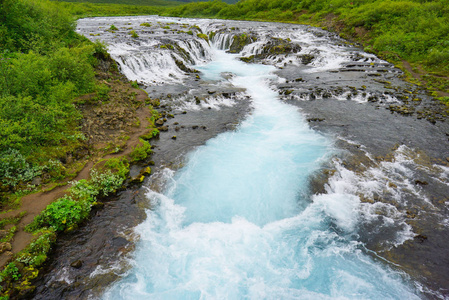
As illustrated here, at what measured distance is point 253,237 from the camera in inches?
378

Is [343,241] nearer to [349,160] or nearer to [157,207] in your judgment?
[349,160]

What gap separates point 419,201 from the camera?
10844mm

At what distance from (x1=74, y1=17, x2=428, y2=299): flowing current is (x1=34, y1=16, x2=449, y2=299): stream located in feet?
0.15

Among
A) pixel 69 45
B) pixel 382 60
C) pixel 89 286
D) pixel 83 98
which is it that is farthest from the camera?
pixel 382 60

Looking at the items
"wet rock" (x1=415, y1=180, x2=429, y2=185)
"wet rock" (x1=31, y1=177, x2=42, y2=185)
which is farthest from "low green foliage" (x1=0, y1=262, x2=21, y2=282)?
"wet rock" (x1=415, y1=180, x2=429, y2=185)

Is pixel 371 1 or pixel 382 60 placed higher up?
pixel 371 1

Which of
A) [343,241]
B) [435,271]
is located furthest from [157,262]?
[435,271]

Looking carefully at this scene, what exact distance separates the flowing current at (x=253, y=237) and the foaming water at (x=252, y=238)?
0.04m

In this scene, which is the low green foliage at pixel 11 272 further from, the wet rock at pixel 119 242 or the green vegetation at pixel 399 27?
the green vegetation at pixel 399 27

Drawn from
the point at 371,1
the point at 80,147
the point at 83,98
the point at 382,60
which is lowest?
the point at 80,147

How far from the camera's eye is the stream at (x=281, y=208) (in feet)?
26.0

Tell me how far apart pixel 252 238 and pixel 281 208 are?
2356mm

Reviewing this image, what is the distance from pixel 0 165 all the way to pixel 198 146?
396 inches

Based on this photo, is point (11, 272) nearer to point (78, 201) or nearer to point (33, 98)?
point (78, 201)
